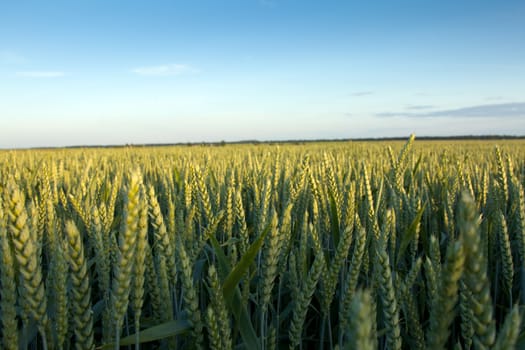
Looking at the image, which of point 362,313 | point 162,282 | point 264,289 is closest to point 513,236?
point 264,289

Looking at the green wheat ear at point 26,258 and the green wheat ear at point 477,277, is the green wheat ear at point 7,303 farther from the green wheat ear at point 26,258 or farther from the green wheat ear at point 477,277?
the green wheat ear at point 477,277

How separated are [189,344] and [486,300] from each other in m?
0.79

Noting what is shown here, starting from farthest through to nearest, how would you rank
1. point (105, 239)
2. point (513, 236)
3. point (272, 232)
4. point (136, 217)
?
point (513, 236), point (105, 239), point (272, 232), point (136, 217)

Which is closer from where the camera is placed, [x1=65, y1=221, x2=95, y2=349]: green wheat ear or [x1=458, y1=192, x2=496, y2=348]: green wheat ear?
[x1=458, y1=192, x2=496, y2=348]: green wheat ear

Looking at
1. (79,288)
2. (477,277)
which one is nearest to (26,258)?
(79,288)

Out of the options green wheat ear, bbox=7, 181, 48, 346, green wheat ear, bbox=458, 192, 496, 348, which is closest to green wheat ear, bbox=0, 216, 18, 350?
green wheat ear, bbox=7, 181, 48, 346

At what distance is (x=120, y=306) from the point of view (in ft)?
2.06

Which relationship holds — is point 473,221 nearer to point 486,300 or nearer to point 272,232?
point 486,300

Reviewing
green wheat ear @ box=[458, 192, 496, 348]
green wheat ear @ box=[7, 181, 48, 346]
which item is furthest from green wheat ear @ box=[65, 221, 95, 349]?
green wheat ear @ box=[458, 192, 496, 348]

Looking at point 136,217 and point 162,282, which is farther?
point 162,282

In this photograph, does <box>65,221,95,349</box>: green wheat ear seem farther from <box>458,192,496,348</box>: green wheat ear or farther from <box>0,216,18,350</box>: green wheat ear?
<box>458,192,496,348</box>: green wheat ear

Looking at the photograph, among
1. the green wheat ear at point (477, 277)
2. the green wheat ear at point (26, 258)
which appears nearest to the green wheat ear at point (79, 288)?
the green wheat ear at point (26, 258)

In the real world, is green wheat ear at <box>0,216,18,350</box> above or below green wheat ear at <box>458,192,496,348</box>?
below

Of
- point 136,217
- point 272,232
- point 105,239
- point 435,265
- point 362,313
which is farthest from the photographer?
point 105,239
